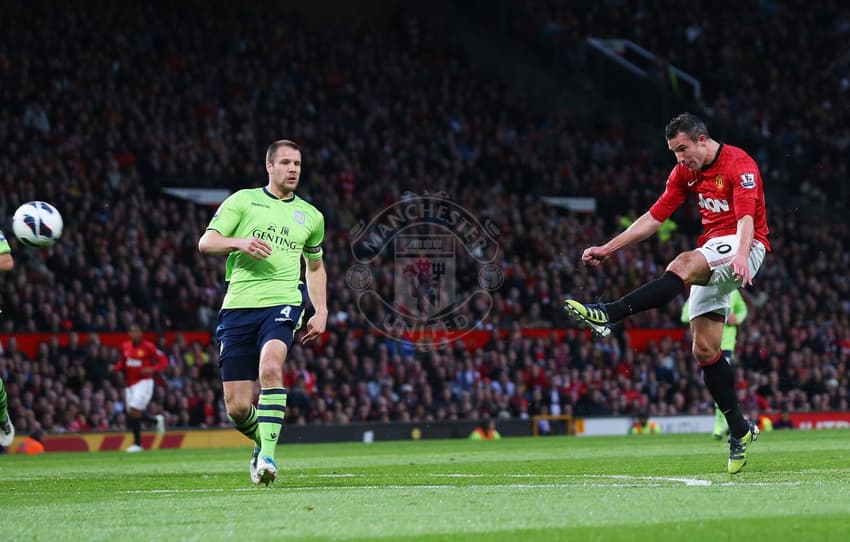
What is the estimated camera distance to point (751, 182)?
33.7 feet

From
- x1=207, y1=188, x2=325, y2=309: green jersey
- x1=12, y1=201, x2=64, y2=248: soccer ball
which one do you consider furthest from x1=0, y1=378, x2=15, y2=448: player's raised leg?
x1=207, y1=188, x2=325, y2=309: green jersey

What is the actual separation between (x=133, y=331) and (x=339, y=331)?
228 inches

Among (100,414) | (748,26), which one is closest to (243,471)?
(100,414)

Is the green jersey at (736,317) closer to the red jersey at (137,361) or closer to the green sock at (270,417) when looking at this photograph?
the red jersey at (137,361)

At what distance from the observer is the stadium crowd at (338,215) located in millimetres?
25594

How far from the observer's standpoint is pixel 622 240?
10781 millimetres

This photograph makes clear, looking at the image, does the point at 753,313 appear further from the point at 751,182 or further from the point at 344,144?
the point at 751,182

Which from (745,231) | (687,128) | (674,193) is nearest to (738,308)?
(674,193)

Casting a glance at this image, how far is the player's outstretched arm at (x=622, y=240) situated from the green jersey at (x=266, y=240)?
2277 millimetres

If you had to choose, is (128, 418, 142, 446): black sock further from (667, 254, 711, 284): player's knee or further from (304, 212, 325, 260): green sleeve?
(667, 254, 711, 284): player's knee

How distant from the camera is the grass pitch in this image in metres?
6.66

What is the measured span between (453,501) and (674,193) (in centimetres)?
390

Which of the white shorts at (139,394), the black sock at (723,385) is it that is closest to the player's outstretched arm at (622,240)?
the black sock at (723,385)

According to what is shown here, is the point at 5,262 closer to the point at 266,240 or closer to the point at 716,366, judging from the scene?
the point at 266,240
